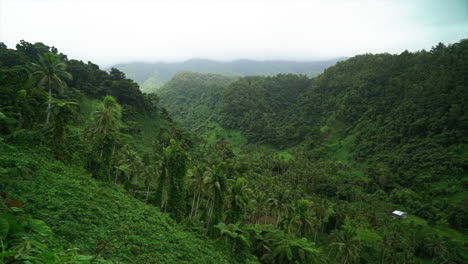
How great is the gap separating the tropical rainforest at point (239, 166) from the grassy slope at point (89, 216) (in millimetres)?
110

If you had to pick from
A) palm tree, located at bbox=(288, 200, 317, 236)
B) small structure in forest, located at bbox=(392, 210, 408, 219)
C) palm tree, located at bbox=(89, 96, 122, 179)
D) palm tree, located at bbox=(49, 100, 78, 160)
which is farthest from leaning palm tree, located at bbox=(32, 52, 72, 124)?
small structure in forest, located at bbox=(392, 210, 408, 219)

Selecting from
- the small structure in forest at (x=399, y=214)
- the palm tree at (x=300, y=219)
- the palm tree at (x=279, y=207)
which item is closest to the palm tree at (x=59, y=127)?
the palm tree at (x=279, y=207)

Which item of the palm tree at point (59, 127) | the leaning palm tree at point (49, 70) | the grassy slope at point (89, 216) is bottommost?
the grassy slope at point (89, 216)

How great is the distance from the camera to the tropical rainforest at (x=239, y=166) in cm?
1289

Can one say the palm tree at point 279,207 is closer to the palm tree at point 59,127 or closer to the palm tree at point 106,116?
the palm tree at point 106,116

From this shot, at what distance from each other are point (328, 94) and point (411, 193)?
340 feet

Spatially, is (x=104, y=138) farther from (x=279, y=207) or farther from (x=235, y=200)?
(x=279, y=207)

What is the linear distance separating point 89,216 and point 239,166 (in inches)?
2537

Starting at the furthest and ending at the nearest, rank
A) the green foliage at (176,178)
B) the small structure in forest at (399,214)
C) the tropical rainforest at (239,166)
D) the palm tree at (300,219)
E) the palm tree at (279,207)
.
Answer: the small structure in forest at (399,214) < the palm tree at (279,207) < the palm tree at (300,219) < the green foliage at (176,178) < the tropical rainforest at (239,166)

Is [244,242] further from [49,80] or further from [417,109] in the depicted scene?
[417,109]

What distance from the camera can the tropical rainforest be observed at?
507 inches

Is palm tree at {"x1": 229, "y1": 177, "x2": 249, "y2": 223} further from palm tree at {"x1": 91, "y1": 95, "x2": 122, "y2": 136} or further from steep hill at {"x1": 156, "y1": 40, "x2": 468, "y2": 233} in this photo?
steep hill at {"x1": 156, "y1": 40, "x2": 468, "y2": 233}

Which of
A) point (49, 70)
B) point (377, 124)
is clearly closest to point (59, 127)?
point (49, 70)

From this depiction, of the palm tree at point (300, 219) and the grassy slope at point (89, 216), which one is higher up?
the grassy slope at point (89, 216)
